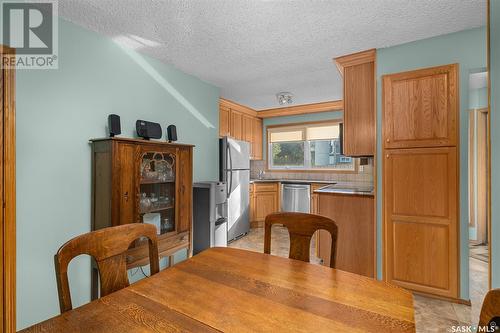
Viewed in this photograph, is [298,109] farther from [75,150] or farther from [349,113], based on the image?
[75,150]

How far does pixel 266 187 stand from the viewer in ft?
16.9

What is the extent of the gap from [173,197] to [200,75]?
165 cm

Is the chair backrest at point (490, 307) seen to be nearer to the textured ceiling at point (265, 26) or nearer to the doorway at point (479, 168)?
the textured ceiling at point (265, 26)

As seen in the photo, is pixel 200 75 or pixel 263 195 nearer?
pixel 200 75

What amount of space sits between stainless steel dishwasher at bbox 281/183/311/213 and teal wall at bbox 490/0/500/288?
354 centimetres

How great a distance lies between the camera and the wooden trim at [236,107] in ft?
14.7

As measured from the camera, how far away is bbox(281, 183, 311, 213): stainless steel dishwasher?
4836 mm

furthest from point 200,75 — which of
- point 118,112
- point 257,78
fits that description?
point 118,112

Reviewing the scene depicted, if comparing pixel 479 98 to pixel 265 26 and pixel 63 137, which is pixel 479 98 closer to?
pixel 265 26

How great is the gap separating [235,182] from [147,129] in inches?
74.5

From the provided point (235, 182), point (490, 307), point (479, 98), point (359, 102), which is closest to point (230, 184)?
point (235, 182)

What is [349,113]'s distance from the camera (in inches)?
114

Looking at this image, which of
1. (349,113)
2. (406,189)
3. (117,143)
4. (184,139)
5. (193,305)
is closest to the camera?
(193,305)

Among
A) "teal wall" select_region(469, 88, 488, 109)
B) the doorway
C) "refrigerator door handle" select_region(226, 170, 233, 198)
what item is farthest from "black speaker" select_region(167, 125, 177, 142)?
"teal wall" select_region(469, 88, 488, 109)
